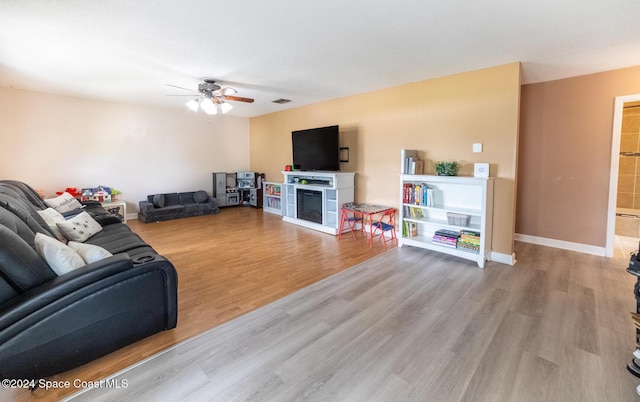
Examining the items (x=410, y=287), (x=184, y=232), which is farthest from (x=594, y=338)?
(x=184, y=232)

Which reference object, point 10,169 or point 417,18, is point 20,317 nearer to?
point 417,18

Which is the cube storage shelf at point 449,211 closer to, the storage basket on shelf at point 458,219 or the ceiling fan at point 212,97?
the storage basket on shelf at point 458,219

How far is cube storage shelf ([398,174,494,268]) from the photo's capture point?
11.9 feet

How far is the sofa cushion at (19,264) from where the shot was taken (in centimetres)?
162

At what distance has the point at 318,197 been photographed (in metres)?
5.44

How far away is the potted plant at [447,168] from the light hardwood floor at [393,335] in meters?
1.17

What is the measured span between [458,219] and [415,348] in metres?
2.41

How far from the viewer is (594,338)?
2.13 metres

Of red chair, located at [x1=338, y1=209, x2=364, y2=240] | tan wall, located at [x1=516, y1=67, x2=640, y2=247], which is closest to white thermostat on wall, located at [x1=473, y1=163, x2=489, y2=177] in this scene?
tan wall, located at [x1=516, y1=67, x2=640, y2=247]

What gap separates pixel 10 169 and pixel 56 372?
5.38m

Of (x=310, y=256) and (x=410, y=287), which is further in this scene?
(x=310, y=256)

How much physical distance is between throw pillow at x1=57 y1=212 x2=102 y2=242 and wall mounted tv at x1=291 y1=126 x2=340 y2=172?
3630 millimetres

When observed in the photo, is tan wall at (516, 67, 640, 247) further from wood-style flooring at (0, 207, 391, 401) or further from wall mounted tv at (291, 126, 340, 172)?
wall mounted tv at (291, 126, 340, 172)

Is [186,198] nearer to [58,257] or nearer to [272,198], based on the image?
[272,198]
